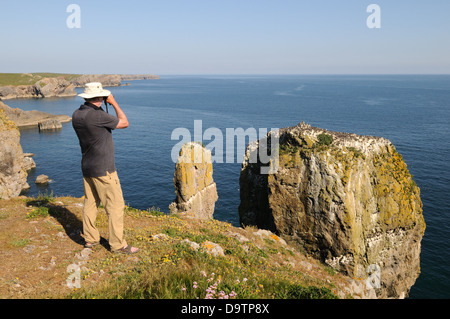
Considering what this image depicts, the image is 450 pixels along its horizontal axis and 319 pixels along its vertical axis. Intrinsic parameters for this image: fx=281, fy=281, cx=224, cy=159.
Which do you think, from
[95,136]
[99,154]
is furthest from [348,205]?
[95,136]

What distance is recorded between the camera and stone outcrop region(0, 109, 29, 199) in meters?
43.6

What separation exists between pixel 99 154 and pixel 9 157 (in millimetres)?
47995

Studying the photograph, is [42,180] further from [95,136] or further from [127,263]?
[95,136]

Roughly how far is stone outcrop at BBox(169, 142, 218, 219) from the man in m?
27.1

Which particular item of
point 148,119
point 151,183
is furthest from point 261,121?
point 151,183

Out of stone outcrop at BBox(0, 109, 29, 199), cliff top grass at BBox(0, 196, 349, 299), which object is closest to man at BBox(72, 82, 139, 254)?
cliff top grass at BBox(0, 196, 349, 299)

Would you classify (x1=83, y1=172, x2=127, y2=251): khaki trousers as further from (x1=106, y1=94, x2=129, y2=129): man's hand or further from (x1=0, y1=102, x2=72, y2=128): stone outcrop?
(x1=0, y1=102, x2=72, y2=128): stone outcrop

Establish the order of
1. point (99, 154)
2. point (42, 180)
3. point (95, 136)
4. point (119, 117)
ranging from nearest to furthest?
point (95, 136) < point (99, 154) < point (119, 117) < point (42, 180)

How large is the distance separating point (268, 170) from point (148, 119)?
101127 mm

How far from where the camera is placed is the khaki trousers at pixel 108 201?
780 cm

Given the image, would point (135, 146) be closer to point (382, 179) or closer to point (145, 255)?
point (382, 179)

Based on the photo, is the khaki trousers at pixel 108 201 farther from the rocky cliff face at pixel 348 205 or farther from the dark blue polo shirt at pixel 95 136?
A: the rocky cliff face at pixel 348 205

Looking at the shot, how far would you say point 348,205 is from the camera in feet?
66.6

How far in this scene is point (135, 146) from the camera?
81438mm
